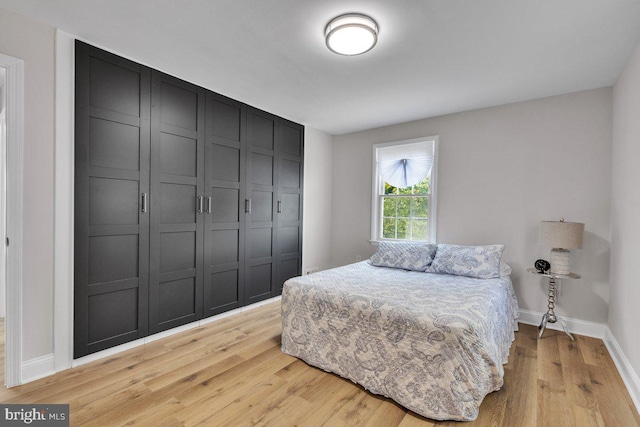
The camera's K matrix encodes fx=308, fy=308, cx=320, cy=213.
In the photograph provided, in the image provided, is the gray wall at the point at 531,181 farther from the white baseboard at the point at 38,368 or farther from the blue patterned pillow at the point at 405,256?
the white baseboard at the point at 38,368

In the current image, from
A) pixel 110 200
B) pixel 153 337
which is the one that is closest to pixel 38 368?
pixel 153 337

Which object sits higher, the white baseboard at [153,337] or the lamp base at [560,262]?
the lamp base at [560,262]

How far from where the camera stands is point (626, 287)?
7.75 ft

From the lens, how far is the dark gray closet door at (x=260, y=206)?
12.2 ft

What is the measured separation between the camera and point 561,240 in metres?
2.83

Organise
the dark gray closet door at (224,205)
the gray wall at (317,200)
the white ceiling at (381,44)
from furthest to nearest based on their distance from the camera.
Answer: the gray wall at (317,200), the dark gray closet door at (224,205), the white ceiling at (381,44)

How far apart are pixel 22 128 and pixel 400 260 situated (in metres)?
3.48

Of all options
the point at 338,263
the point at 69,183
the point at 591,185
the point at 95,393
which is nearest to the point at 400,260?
the point at 338,263

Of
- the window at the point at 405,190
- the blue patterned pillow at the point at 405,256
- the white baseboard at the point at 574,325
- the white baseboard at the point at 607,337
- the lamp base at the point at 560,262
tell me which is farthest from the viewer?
the window at the point at 405,190

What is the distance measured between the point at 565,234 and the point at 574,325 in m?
1.05

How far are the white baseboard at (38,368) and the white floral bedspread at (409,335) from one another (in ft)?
5.57

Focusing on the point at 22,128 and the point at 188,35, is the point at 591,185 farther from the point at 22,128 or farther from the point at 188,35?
the point at 22,128

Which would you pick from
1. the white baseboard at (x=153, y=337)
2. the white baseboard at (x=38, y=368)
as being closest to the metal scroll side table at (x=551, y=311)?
the white baseboard at (x=153, y=337)

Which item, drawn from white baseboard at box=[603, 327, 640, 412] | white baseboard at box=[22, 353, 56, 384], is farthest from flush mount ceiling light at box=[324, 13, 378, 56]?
white baseboard at box=[22, 353, 56, 384]
